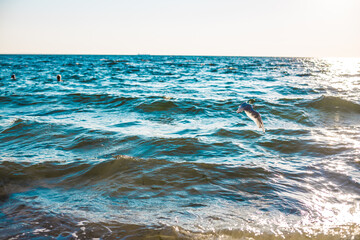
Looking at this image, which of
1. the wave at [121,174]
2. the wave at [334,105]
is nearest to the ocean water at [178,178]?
the wave at [121,174]

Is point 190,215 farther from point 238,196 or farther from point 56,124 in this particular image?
point 56,124

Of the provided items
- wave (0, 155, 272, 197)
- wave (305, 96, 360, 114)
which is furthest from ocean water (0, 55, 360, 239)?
wave (305, 96, 360, 114)

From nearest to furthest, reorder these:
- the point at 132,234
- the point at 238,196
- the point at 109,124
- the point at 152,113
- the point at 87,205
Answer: the point at 132,234 < the point at 87,205 < the point at 238,196 < the point at 109,124 < the point at 152,113

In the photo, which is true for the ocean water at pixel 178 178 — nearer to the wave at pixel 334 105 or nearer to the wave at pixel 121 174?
the wave at pixel 121 174

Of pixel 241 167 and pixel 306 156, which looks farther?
pixel 306 156

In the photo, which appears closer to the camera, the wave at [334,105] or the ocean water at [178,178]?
the ocean water at [178,178]

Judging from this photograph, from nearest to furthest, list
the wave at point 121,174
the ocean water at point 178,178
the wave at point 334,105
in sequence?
the ocean water at point 178,178, the wave at point 121,174, the wave at point 334,105

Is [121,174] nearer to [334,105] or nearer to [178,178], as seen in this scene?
[178,178]

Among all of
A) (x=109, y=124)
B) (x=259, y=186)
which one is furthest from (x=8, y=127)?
(x=259, y=186)

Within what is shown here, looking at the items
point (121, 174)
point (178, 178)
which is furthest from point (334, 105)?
point (121, 174)

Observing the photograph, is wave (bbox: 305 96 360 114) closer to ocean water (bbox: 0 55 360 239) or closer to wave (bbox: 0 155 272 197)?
ocean water (bbox: 0 55 360 239)

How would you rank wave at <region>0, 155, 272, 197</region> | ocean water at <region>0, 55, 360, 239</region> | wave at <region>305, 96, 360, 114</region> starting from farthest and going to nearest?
wave at <region>305, 96, 360, 114</region>, wave at <region>0, 155, 272, 197</region>, ocean water at <region>0, 55, 360, 239</region>

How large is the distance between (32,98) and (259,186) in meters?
12.3

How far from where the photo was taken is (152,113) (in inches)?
399
